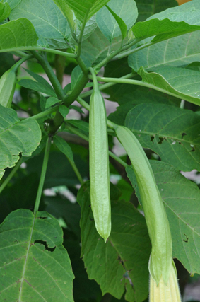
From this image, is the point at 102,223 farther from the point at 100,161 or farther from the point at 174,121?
the point at 174,121

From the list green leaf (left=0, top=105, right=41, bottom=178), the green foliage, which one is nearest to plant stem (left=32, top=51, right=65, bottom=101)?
the green foliage

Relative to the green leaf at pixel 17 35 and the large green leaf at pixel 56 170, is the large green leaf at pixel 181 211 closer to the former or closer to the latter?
the green leaf at pixel 17 35

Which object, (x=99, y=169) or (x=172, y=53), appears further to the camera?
(x=172, y=53)

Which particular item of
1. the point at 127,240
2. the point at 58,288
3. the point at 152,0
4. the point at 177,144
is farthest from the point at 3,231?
the point at 152,0

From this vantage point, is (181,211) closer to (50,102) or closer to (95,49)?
(50,102)

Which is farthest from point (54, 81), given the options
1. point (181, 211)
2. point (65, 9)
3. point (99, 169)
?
point (181, 211)

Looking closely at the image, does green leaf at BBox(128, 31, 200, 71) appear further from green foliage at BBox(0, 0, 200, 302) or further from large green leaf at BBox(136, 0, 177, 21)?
large green leaf at BBox(136, 0, 177, 21)
